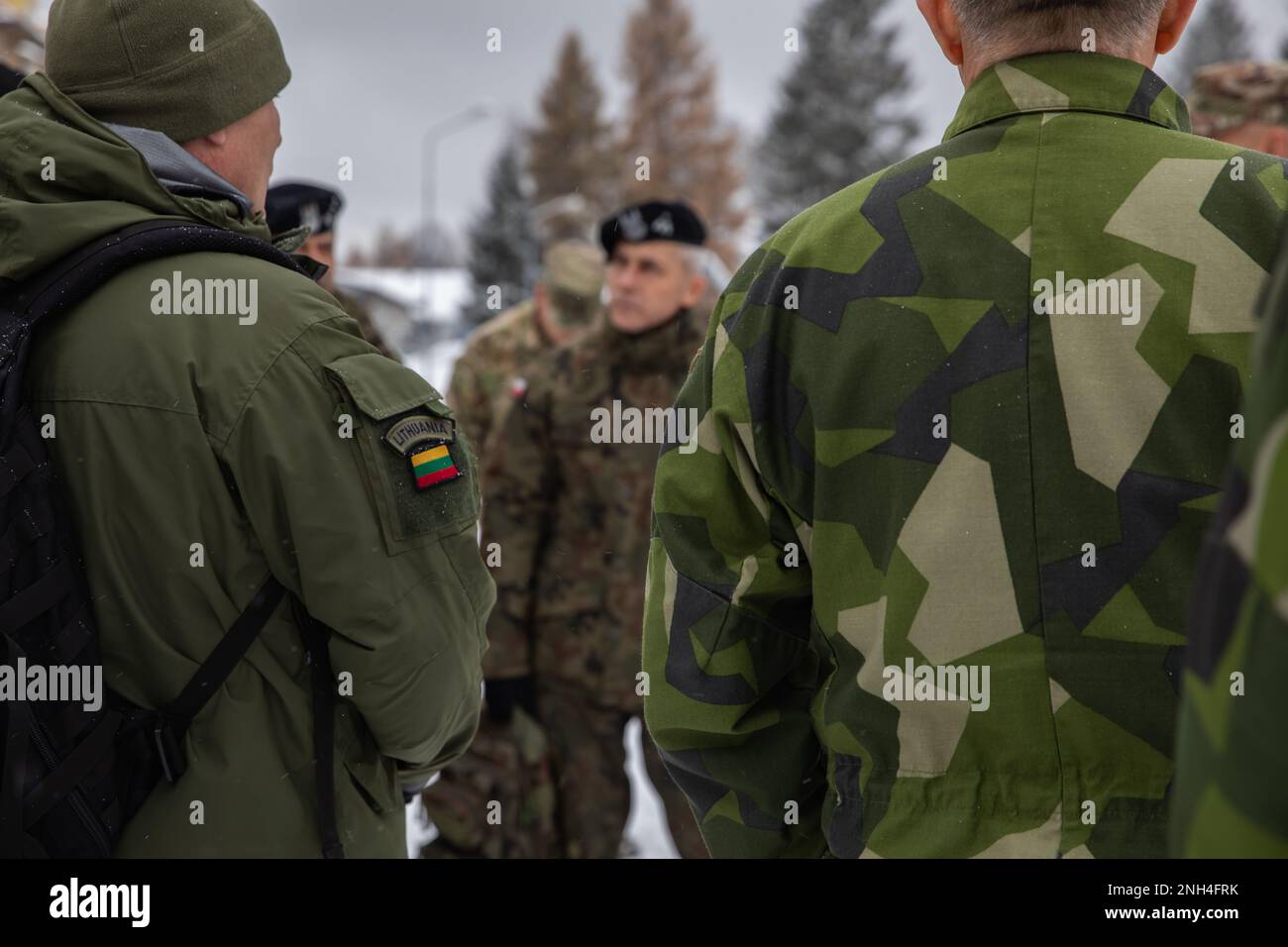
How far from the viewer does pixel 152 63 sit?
2207mm

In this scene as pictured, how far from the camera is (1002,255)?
162 cm

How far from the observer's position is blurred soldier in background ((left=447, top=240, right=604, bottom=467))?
623 centimetres

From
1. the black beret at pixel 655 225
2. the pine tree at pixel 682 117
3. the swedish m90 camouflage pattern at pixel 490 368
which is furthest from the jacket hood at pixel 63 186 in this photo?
the pine tree at pixel 682 117

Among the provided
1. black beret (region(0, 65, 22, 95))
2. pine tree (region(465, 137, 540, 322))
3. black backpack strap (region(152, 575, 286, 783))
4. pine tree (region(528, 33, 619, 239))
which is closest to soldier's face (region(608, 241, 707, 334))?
black beret (region(0, 65, 22, 95))

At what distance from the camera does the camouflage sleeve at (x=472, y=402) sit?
606 cm

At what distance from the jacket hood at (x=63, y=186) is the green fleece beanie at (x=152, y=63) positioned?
87 millimetres

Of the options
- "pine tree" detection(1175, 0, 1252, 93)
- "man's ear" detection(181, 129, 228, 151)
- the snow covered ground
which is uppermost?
"pine tree" detection(1175, 0, 1252, 93)

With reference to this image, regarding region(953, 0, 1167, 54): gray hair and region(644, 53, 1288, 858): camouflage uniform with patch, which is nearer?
region(644, 53, 1288, 858): camouflage uniform with patch

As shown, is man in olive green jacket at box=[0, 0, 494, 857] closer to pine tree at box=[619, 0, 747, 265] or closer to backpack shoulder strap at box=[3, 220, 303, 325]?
backpack shoulder strap at box=[3, 220, 303, 325]

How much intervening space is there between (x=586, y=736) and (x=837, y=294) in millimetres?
2975

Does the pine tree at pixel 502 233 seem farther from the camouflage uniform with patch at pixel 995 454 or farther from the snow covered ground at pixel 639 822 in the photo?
the camouflage uniform with patch at pixel 995 454

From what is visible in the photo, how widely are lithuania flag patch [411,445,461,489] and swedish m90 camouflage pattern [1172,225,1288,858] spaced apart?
4.65 ft
